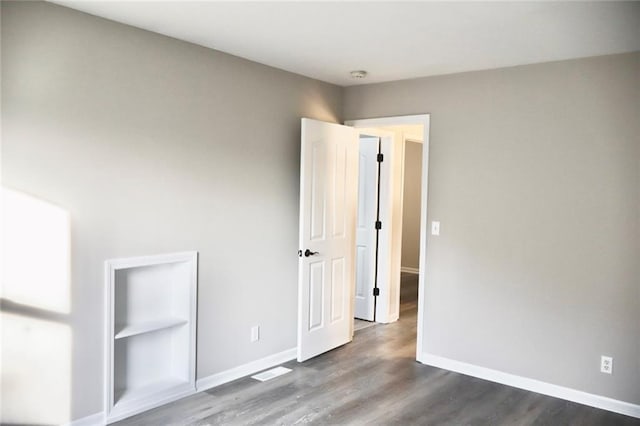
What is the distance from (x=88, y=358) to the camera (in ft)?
9.72

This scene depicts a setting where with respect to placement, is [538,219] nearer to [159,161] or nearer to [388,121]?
[388,121]

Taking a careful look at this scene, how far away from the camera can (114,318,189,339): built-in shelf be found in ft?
10.3

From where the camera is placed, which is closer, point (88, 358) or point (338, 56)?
point (88, 358)

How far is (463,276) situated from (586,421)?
131cm

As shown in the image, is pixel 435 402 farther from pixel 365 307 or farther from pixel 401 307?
pixel 401 307

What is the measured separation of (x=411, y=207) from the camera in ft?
28.9

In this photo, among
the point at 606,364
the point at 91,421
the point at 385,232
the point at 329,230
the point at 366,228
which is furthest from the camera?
the point at 366,228

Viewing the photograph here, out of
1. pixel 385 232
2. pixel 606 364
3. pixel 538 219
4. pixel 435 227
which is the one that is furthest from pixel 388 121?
pixel 606 364

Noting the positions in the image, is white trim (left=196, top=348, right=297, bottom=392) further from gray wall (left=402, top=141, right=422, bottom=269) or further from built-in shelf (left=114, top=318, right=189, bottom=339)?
gray wall (left=402, top=141, right=422, bottom=269)

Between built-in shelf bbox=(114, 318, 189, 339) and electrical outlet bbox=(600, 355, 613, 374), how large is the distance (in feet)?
9.48

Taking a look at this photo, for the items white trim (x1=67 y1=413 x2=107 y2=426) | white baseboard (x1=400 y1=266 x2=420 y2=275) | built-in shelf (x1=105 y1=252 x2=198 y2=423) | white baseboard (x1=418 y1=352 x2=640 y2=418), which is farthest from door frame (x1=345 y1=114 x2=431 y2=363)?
white baseboard (x1=400 y1=266 x2=420 y2=275)

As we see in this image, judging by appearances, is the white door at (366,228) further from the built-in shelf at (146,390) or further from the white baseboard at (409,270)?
the white baseboard at (409,270)

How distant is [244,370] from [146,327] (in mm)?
995

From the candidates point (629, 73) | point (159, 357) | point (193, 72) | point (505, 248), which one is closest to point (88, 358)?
point (159, 357)
